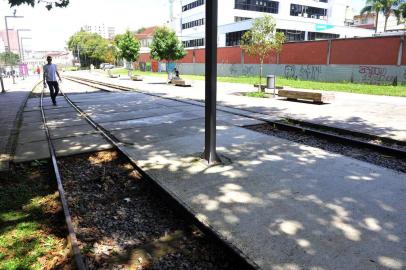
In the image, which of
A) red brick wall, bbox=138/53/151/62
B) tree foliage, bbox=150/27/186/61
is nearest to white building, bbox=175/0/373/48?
red brick wall, bbox=138/53/151/62

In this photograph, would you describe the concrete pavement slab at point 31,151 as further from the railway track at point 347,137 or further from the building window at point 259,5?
the building window at point 259,5

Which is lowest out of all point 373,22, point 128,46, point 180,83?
point 180,83

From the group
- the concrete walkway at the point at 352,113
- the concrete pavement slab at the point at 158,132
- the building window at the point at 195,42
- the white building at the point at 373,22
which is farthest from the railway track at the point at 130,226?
the white building at the point at 373,22

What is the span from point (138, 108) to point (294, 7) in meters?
54.9

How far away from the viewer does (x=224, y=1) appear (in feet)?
176

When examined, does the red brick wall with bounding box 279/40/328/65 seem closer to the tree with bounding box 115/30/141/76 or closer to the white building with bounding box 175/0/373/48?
the white building with bounding box 175/0/373/48

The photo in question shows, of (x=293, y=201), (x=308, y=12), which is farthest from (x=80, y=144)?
(x=308, y=12)

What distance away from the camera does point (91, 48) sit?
294ft

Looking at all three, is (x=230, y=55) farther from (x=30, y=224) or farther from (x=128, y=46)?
(x=30, y=224)

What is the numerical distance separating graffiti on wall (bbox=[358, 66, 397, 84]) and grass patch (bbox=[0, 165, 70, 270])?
2243 cm

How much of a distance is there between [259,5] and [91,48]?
5096cm

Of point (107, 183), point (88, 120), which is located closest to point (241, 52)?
point (88, 120)

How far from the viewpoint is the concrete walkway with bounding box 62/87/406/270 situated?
3080 millimetres

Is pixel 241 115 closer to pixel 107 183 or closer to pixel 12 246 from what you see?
pixel 107 183
